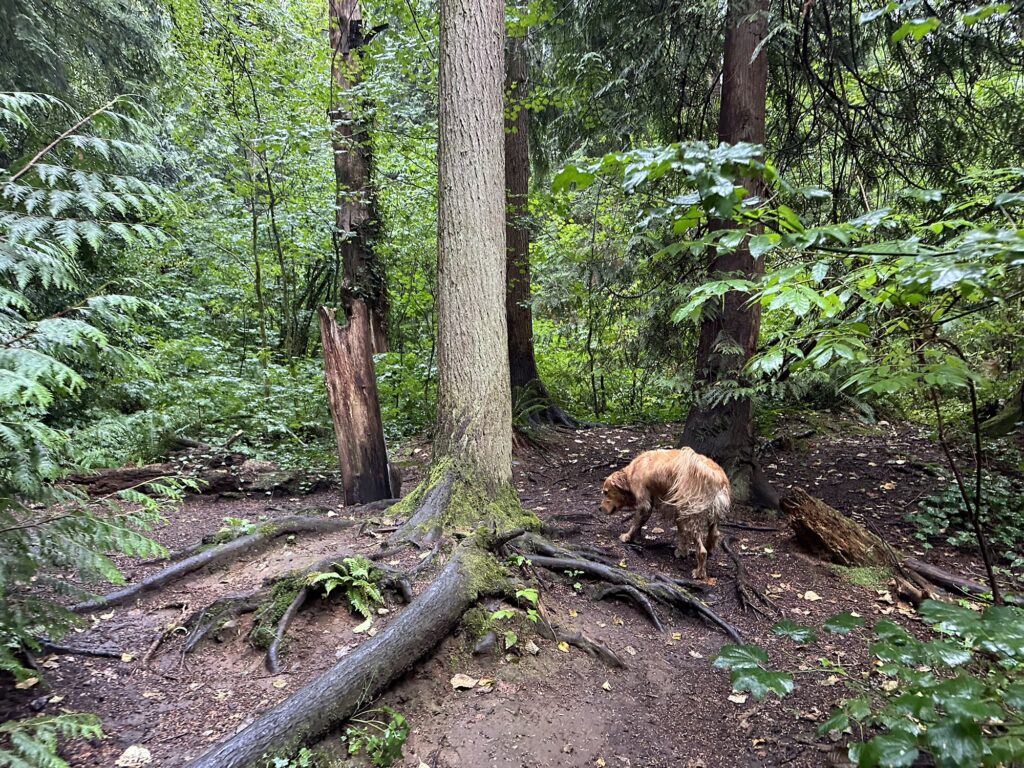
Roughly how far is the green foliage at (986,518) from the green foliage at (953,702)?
4659 mm

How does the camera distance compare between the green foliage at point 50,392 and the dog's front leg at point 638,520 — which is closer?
the green foliage at point 50,392

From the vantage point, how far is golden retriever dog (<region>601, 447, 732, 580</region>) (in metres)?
4.91

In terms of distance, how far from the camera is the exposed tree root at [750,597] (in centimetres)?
454

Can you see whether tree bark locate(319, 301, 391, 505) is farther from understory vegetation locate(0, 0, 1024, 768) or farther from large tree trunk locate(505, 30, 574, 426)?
large tree trunk locate(505, 30, 574, 426)

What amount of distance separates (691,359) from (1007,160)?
155 inches

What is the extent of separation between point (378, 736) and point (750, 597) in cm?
334

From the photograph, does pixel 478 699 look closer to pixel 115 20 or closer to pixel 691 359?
pixel 691 359

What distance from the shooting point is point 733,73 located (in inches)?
236

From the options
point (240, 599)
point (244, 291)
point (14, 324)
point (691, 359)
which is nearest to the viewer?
point (14, 324)

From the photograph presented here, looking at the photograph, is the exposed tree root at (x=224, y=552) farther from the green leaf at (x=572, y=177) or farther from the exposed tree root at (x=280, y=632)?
the green leaf at (x=572, y=177)

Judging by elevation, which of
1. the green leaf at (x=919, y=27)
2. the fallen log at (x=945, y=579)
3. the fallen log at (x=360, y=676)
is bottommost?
the fallen log at (x=945, y=579)

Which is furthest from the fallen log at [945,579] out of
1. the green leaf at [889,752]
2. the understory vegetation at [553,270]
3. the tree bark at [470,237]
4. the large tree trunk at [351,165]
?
the large tree trunk at [351,165]

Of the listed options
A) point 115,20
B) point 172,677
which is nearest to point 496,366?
point 172,677

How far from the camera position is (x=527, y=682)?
339cm
